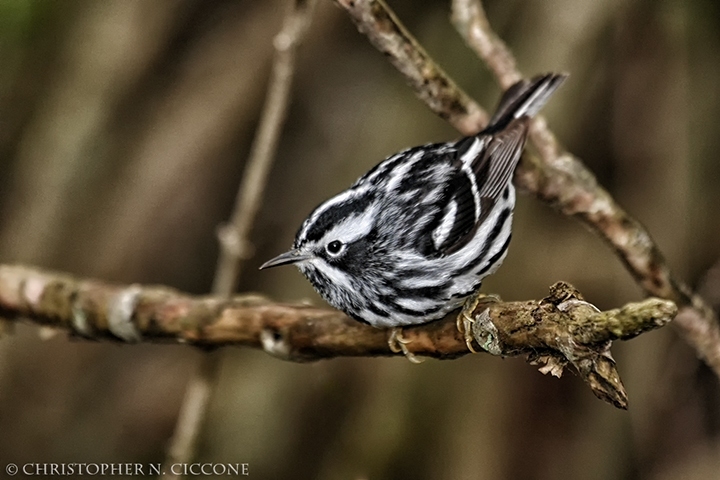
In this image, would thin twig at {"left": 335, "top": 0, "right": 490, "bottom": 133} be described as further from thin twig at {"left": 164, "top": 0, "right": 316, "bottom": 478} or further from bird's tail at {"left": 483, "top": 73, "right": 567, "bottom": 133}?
thin twig at {"left": 164, "top": 0, "right": 316, "bottom": 478}

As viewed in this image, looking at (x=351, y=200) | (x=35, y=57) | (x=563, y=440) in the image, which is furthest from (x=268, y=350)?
(x=35, y=57)

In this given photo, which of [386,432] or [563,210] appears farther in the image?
[386,432]

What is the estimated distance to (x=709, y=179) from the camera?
3.57m

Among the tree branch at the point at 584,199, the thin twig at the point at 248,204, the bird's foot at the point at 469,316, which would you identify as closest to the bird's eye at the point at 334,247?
the bird's foot at the point at 469,316

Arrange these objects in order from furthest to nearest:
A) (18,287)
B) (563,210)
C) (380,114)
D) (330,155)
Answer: (330,155), (380,114), (18,287), (563,210)

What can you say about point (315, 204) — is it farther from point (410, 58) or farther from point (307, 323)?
point (410, 58)

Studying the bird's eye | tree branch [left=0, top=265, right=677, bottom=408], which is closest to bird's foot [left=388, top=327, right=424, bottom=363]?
tree branch [left=0, top=265, right=677, bottom=408]

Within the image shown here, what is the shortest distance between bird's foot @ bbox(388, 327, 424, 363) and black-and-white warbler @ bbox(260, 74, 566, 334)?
0.04m

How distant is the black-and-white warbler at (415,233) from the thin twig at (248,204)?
1.53 feet

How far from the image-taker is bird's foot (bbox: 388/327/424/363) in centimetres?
223

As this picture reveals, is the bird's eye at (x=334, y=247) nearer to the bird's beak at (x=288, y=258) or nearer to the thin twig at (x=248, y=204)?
the bird's beak at (x=288, y=258)

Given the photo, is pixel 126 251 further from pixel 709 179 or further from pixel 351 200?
pixel 709 179

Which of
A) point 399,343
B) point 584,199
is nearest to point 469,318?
point 399,343

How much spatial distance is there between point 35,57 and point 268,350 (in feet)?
9.13
